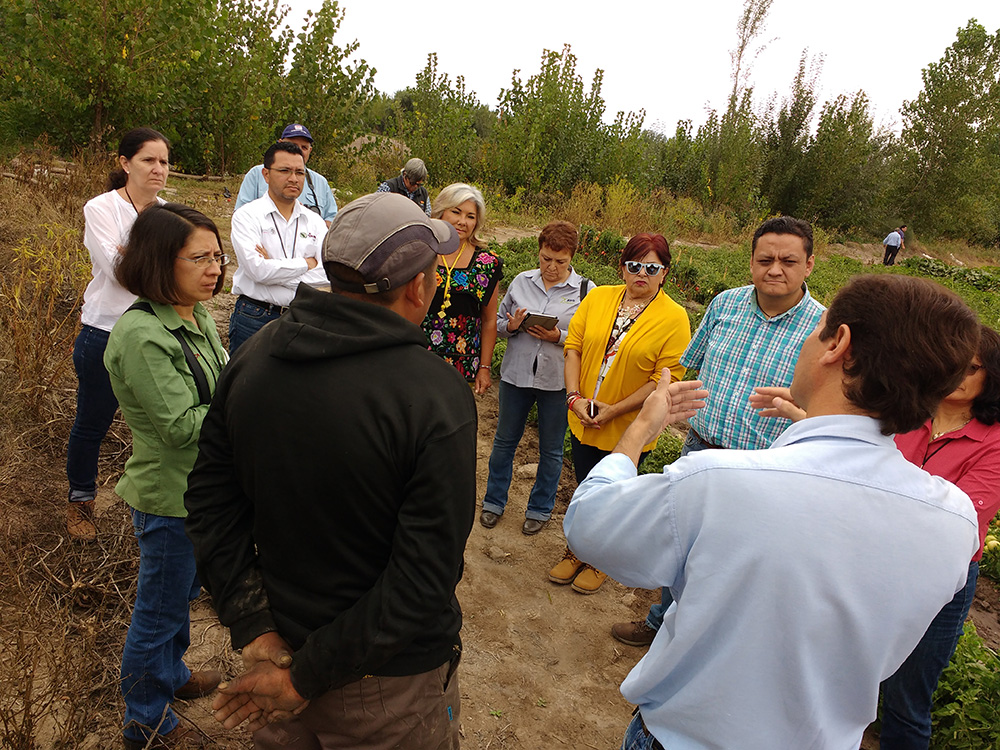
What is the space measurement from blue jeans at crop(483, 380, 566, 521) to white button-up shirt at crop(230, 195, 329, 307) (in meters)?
1.57

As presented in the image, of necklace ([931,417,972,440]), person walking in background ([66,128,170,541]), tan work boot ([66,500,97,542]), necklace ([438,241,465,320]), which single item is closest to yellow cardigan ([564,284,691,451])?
necklace ([438,241,465,320])

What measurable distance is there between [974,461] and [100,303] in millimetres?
4058

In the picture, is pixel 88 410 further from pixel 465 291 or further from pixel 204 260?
pixel 465 291

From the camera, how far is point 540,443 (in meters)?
4.49

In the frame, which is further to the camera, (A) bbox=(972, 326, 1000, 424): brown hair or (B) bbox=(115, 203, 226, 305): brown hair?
(A) bbox=(972, 326, 1000, 424): brown hair

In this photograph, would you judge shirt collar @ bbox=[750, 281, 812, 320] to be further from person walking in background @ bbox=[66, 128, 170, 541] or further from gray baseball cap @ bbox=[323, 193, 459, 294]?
person walking in background @ bbox=[66, 128, 170, 541]

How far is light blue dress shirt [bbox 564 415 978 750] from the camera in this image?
1.15 meters

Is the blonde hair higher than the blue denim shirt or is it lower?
higher

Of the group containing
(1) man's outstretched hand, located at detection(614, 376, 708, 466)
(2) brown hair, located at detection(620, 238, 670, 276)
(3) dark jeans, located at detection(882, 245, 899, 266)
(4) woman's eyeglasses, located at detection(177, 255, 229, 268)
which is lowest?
(1) man's outstretched hand, located at detection(614, 376, 708, 466)

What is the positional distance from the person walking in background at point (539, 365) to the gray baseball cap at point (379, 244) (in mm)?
2691

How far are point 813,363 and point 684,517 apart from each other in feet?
1.53

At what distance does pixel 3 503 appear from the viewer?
126 inches

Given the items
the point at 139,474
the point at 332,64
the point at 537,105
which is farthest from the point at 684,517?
the point at 537,105

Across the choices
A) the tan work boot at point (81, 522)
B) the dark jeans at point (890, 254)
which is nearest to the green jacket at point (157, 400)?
the tan work boot at point (81, 522)
